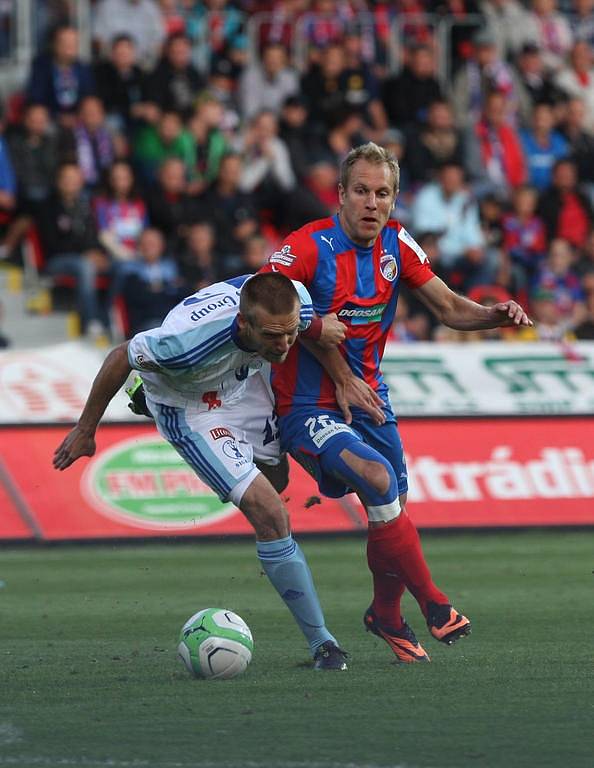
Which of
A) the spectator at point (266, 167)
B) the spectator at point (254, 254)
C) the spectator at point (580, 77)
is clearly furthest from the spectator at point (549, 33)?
the spectator at point (254, 254)

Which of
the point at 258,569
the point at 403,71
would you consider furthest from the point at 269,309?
the point at 403,71

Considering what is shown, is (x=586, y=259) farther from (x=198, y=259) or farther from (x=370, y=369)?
(x=370, y=369)

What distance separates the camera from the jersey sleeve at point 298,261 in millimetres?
7441

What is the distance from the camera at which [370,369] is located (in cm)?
771

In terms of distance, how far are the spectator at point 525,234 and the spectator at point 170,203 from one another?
3.80 m

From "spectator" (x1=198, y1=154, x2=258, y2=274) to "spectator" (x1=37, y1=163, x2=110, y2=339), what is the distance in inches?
50.2

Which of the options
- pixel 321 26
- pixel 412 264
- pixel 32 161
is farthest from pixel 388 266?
pixel 321 26

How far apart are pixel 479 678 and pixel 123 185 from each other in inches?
417

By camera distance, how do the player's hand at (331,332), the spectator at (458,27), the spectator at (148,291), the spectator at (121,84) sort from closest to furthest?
1. the player's hand at (331,332)
2. the spectator at (148,291)
3. the spectator at (121,84)
4. the spectator at (458,27)

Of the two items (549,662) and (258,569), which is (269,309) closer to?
(549,662)

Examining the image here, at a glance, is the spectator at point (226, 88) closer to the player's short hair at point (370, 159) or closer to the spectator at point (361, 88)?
the spectator at point (361, 88)

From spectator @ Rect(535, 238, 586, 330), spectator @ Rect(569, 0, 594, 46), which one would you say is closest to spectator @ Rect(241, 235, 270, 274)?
spectator @ Rect(535, 238, 586, 330)

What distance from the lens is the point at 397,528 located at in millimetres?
7312

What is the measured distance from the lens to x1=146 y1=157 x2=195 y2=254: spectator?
1689 cm
